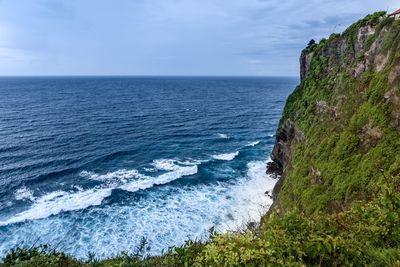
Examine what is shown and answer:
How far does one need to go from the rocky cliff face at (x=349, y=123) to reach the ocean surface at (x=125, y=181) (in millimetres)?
8148

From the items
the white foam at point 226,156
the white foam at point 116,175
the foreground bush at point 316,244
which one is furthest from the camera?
the white foam at point 226,156

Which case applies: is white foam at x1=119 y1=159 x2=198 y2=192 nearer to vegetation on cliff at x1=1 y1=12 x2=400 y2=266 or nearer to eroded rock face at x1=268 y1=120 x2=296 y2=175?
eroded rock face at x1=268 y1=120 x2=296 y2=175

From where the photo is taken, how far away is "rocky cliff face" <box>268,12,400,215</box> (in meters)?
21.6

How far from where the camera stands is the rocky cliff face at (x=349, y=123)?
21.6 m

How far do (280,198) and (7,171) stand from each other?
41014 millimetres

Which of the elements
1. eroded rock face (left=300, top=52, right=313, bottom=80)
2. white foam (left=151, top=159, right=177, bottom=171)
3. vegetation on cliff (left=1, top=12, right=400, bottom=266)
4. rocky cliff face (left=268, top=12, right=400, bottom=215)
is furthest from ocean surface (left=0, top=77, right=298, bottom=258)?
eroded rock face (left=300, top=52, right=313, bottom=80)

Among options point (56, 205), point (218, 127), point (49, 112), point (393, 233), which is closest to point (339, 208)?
point (393, 233)

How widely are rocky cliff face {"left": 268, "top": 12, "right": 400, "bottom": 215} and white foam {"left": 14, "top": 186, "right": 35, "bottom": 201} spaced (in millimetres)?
31361

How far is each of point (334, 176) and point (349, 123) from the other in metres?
5.98

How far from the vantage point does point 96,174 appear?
44.6 meters

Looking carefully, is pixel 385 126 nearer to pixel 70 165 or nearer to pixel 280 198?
pixel 280 198

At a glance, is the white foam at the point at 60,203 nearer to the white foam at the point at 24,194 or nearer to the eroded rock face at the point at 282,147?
the white foam at the point at 24,194

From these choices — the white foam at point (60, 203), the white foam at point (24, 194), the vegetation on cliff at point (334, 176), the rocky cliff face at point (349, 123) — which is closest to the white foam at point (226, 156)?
the vegetation on cliff at point (334, 176)

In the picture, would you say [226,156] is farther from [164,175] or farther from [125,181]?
[125,181]
